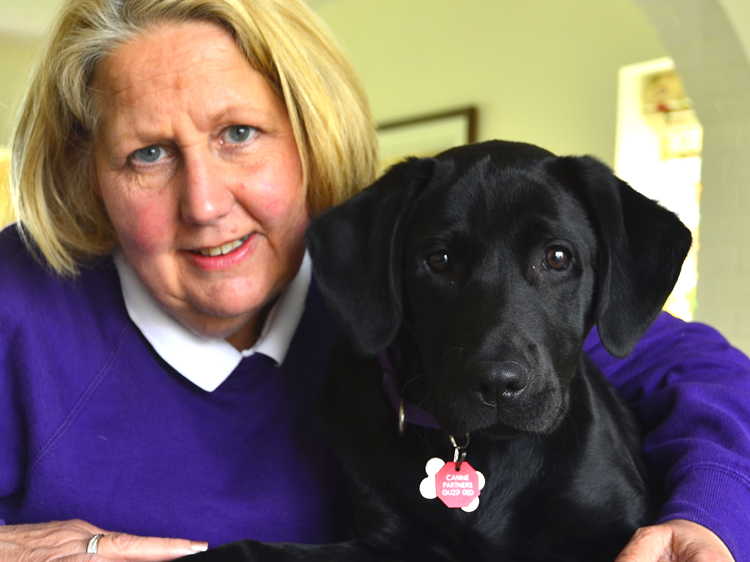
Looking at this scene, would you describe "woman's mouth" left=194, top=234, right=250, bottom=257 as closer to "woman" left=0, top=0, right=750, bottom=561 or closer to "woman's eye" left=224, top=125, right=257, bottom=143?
"woman" left=0, top=0, right=750, bottom=561

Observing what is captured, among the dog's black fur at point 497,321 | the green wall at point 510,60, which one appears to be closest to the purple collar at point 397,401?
the dog's black fur at point 497,321

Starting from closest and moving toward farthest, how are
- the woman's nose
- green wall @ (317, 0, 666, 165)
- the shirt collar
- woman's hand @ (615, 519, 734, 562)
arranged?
woman's hand @ (615, 519, 734, 562) < the woman's nose < the shirt collar < green wall @ (317, 0, 666, 165)

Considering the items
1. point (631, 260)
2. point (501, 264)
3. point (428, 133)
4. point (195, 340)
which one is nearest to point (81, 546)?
point (195, 340)

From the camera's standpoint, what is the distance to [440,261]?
1.13m

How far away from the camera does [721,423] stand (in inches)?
46.7

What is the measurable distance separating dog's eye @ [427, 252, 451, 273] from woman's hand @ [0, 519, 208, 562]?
20.6 inches

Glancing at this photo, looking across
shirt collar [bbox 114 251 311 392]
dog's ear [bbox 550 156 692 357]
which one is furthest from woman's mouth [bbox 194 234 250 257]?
dog's ear [bbox 550 156 692 357]

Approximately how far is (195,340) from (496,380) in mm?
593

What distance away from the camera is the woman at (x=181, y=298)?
1240 mm

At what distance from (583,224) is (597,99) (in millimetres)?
3093

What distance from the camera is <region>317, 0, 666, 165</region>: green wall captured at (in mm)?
3957

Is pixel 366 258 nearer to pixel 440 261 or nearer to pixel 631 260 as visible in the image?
pixel 440 261

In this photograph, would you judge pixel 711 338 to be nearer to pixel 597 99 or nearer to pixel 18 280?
pixel 18 280

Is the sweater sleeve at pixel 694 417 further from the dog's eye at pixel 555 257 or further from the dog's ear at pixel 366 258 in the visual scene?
the dog's ear at pixel 366 258
